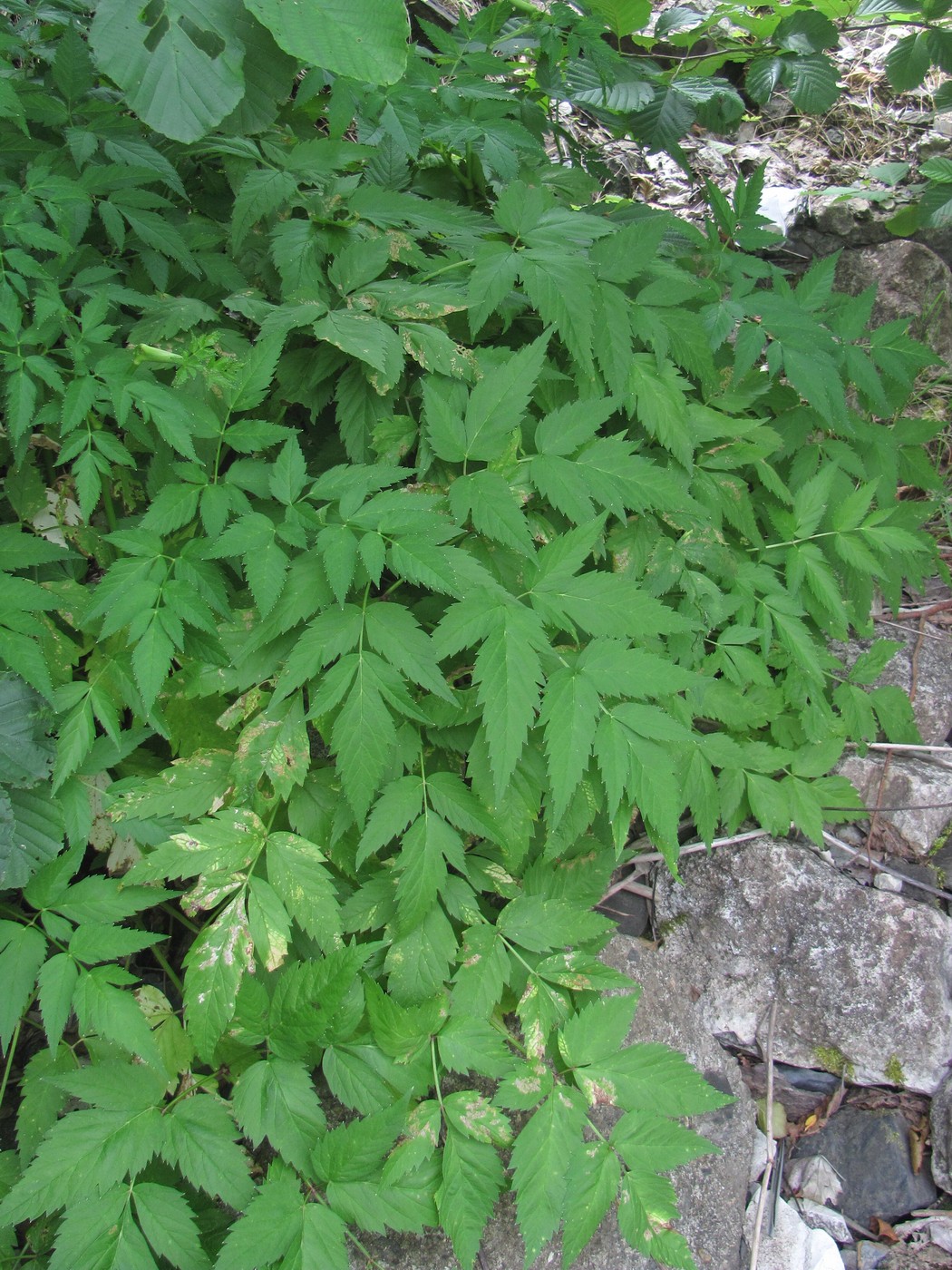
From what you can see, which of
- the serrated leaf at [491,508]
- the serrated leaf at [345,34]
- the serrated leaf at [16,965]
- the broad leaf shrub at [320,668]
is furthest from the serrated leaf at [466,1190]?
the serrated leaf at [345,34]

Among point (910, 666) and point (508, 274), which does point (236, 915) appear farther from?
point (910, 666)

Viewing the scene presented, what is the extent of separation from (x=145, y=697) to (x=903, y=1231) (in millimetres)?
2307

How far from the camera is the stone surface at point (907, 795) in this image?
2.70 metres

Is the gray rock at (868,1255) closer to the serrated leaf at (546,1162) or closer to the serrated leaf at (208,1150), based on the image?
the serrated leaf at (546,1162)

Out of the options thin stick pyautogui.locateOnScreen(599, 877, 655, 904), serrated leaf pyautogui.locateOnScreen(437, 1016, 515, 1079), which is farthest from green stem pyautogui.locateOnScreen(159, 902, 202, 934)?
thin stick pyautogui.locateOnScreen(599, 877, 655, 904)

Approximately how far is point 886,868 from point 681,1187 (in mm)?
1191

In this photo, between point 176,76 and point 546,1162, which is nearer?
point 176,76

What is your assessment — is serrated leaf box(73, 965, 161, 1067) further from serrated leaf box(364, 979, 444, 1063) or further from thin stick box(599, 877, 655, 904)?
thin stick box(599, 877, 655, 904)

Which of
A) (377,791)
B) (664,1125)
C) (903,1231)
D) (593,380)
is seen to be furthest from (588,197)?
(903,1231)

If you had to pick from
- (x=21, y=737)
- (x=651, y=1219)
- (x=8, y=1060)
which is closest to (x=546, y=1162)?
(x=651, y=1219)

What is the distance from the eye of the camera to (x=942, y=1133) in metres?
2.25

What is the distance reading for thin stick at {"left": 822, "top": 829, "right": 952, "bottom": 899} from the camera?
261 cm

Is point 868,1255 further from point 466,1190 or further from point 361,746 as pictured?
point 361,746

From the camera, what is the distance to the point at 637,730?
5.68 feet
